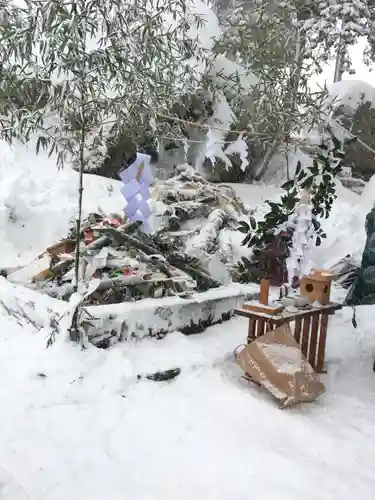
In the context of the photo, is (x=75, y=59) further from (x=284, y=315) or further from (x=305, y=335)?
(x=305, y=335)

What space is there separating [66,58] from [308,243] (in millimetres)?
1939

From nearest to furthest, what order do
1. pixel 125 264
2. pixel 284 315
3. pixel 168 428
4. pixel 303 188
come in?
pixel 168 428 → pixel 284 315 → pixel 303 188 → pixel 125 264

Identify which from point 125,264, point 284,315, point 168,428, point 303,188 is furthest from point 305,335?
point 125,264

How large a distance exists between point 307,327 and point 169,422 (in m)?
1.14

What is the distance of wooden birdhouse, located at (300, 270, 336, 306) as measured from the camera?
350cm

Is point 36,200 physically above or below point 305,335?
above

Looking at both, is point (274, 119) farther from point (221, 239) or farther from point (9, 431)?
point (9, 431)

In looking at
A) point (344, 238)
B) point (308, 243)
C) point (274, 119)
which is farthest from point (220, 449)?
point (344, 238)

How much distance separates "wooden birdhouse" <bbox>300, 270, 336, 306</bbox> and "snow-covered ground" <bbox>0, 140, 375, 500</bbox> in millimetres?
469

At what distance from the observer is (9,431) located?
8.42 feet

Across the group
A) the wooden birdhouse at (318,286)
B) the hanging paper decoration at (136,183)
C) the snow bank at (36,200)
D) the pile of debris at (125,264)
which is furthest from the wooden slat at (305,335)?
the snow bank at (36,200)

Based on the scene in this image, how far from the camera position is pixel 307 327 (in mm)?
3447

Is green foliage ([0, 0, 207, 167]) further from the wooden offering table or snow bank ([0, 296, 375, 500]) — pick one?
the wooden offering table

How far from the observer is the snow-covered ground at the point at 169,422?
2.25 m
